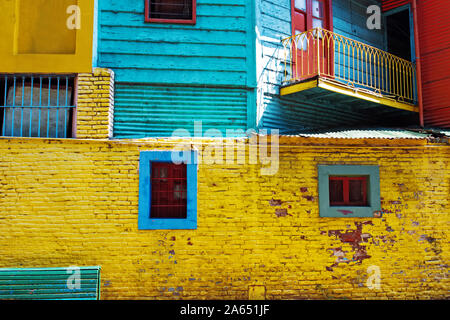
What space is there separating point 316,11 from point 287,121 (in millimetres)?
3153

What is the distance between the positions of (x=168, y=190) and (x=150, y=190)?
345 mm

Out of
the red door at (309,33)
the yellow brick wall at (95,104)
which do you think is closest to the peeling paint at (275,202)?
the red door at (309,33)

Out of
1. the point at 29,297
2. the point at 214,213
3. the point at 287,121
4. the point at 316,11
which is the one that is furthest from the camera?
the point at 316,11

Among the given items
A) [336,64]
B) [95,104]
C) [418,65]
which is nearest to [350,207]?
[336,64]

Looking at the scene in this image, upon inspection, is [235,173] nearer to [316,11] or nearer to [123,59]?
[123,59]

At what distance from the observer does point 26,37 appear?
20.5 feet

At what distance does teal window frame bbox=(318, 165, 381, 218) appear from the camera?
6.12m

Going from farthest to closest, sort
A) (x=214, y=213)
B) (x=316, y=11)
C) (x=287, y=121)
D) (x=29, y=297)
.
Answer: (x=316, y=11), (x=287, y=121), (x=214, y=213), (x=29, y=297)

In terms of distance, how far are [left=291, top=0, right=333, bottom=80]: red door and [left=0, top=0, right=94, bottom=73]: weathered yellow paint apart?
4.31m

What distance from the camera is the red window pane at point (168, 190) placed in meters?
6.07

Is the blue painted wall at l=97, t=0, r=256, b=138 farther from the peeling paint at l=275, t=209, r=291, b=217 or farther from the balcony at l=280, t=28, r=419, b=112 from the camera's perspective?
the peeling paint at l=275, t=209, r=291, b=217

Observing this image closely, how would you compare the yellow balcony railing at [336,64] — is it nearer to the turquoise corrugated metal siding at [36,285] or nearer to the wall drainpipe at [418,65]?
the wall drainpipe at [418,65]
